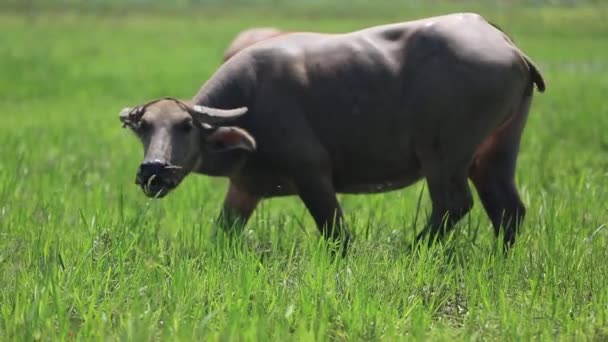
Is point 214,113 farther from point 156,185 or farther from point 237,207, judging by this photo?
point 237,207

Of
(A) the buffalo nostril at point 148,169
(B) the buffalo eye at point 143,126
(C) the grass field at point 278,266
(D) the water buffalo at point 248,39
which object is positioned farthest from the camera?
(D) the water buffalo at point 248,39

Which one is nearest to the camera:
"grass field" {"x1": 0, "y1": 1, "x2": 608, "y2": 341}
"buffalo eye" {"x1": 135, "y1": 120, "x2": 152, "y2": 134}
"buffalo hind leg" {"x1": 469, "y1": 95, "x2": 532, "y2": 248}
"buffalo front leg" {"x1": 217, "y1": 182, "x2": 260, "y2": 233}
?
"grass field" {"x1": 0, "y1": 1, "x2": 608, "y2": 341}

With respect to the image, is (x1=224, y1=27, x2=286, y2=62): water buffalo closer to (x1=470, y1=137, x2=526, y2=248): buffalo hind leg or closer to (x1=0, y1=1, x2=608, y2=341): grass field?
(x1=0, y1=1, x2=608, y2=341): grass field

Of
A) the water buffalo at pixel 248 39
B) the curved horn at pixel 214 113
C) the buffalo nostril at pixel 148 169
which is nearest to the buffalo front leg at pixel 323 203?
the curved horn at pixel 214 113

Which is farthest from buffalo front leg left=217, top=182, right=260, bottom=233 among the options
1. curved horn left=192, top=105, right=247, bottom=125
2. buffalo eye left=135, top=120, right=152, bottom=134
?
buffalo eye left=135, top=120, right=152, bottom=134

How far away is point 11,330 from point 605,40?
25.7 m

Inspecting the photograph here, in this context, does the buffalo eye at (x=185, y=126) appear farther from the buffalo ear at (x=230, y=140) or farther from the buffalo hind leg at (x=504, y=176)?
the buffalo hind leg at (x=504, y=176)

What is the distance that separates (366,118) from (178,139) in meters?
0.91

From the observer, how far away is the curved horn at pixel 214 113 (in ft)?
15.2

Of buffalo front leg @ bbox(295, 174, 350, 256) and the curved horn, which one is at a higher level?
the curved horn

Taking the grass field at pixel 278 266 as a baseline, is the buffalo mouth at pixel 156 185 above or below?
above

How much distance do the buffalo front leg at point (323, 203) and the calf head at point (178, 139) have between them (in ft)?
1.03

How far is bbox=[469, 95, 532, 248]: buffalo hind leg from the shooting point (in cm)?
492

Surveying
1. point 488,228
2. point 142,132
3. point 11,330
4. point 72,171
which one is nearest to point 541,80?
point 488,228
